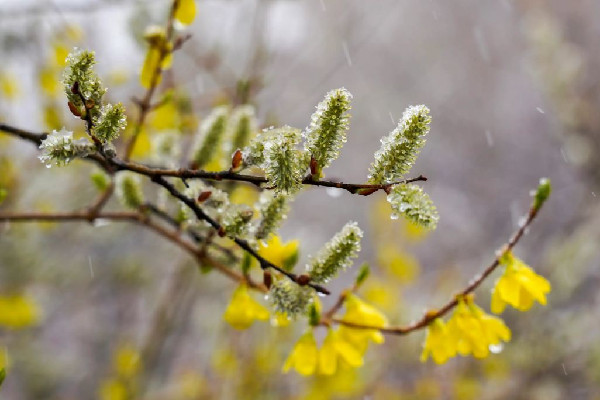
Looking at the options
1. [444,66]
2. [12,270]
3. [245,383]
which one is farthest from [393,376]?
[444,66]

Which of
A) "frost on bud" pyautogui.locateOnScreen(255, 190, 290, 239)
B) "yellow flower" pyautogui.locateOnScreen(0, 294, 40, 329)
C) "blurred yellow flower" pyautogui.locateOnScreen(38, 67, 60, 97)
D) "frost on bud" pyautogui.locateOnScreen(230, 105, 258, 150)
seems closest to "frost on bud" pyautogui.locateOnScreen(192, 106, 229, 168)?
"frost on bud" pyautogui.locateOnScreen(230, 105, 258, 150)

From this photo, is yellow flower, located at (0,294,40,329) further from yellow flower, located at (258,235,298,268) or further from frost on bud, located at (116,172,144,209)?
yellow flower, located at (258,235,298,268)

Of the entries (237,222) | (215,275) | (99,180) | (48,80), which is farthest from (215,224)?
(215,275)

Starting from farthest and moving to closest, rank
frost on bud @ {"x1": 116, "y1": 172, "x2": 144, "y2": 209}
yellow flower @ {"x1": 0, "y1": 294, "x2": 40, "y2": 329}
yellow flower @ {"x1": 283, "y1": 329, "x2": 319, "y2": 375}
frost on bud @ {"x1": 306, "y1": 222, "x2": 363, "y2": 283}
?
yellow flower @ {"x1": 0, "y1": 294, "x2": 40, "y2": 329}
frost on bud @ {"x1": 116, "y1": 172, "x2": 144, "y2": 209}
yellow flower @ {"x1": 283, "y1": 329, "x2": 319, "y2": 375}
frost on bud @ {"x1": 306, "y1": 222, "x2": 363, "y2": 283}

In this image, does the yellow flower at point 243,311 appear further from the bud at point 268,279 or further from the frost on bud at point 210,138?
the frost on bud at point 210,138

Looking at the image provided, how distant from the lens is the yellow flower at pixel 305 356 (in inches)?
28.8

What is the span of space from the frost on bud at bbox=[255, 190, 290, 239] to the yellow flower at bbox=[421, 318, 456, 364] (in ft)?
0.90

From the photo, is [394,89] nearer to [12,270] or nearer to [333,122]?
[12,270]

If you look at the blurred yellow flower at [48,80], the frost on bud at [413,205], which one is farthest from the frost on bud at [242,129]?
the blurred yellow flower at [48,80]

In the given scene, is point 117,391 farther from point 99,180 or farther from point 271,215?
point 271,215

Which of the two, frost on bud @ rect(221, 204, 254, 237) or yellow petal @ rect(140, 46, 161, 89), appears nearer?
frost on bud @ rect(221, 204, 254, 237)

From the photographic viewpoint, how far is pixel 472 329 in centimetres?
72

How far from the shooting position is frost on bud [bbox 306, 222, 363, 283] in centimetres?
63

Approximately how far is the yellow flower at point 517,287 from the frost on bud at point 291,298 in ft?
0.92
